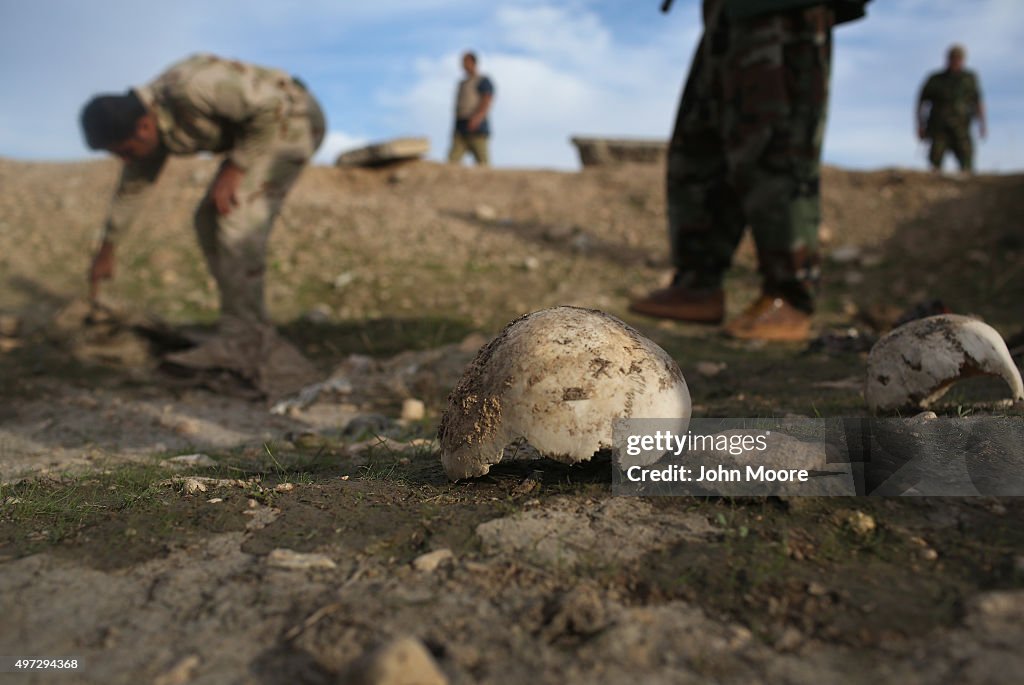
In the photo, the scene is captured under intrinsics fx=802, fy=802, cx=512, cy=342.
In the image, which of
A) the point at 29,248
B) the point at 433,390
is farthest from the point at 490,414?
the point at 29,248

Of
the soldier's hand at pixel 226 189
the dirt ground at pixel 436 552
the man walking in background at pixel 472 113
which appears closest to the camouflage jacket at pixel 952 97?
the man walking in background at pixel 472 113

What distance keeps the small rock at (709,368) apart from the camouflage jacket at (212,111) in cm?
314

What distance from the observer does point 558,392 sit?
1890mm

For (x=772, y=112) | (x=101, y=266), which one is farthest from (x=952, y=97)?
(x=101, y=266)

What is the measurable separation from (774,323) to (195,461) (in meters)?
3.26

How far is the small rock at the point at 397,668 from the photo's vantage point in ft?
3.60

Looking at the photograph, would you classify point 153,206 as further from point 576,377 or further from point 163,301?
point 576,377

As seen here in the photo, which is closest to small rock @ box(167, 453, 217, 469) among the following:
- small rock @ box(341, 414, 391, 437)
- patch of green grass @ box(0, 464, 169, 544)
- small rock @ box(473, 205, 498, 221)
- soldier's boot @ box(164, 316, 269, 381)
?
patch of green grass @ box(0, 464, 169, 544)

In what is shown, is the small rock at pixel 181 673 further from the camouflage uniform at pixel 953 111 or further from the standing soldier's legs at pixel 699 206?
the camouflage uniform at pixel 953 111

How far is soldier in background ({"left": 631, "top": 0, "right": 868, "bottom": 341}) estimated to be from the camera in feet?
13.6

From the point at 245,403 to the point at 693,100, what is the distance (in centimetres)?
309

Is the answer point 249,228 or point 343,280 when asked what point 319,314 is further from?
point 249,228

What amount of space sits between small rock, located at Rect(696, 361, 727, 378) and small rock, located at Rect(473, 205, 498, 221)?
17.0ft

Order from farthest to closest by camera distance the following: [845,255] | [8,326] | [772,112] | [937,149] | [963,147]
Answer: [937,149] < [963,147] < [845,255] < [8,326] < [772,112]
